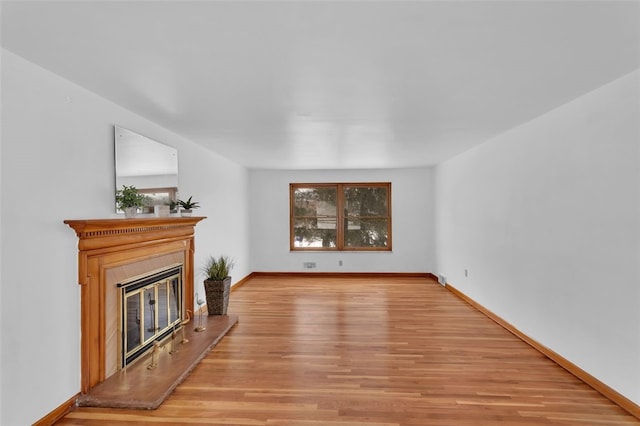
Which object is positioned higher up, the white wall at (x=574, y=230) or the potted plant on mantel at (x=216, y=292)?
the white wall at (x=574, y=230)

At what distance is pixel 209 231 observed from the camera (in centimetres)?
517

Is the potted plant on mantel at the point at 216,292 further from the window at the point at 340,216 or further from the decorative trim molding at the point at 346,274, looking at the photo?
the window at the point at 340,216

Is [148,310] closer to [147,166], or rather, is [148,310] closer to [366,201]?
[147,166]

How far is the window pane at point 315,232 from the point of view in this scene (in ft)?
25.6

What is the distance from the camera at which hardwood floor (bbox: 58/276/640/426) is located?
2.43m

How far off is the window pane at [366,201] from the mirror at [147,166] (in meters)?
4.37

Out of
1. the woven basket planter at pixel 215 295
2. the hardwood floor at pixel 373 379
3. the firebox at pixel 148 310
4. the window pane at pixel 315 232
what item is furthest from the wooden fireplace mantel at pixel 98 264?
the window pane at pixel 315 232

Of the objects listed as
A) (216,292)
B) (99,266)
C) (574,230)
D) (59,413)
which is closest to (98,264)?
A: (99,266)

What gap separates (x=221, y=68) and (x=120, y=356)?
246cm

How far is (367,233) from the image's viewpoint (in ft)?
25.4

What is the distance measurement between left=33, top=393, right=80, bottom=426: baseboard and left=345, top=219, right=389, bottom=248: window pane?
5.79 meters

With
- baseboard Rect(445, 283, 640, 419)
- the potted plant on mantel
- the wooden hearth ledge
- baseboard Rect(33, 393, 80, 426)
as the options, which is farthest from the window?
baseboard Rect(33, 393, 80, 426)

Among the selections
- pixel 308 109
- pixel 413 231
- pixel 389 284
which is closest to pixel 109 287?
pixel 308 109

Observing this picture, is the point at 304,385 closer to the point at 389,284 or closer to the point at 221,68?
the point at 221,68
